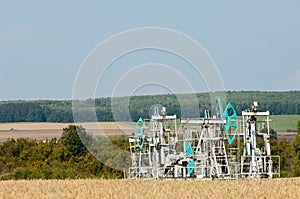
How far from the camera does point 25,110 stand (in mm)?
140125

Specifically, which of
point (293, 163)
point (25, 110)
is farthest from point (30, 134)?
point (293, 163)

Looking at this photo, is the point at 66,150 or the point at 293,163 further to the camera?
the point at 66,150

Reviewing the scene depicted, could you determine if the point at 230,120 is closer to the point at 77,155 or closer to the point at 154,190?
the point at 154,190

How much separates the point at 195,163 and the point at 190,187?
418 inches

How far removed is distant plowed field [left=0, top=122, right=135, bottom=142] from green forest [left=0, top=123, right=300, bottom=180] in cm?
111

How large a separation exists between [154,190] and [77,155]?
47.6 metres

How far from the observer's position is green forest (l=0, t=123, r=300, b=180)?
2554 inches

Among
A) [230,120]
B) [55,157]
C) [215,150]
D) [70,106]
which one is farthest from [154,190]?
[70,106]

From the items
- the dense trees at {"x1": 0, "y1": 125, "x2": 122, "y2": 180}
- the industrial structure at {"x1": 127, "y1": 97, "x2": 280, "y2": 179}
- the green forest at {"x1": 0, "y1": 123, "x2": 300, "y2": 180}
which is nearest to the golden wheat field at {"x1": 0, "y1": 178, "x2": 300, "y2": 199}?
the industrial structure at {"x1": 127, "y1": 97, "x2": 280, "y2": 179}

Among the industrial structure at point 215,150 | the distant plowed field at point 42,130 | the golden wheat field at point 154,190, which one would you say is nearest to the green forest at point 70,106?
the distant plowed field at point 42,130

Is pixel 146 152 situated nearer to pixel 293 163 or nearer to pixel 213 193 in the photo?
pixel 293 163

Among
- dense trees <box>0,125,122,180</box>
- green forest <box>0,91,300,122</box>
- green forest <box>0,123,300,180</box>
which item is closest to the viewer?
green forest <box>0,123,300,180</box>

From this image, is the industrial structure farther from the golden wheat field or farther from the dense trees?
the dense trees

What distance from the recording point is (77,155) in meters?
75.5
